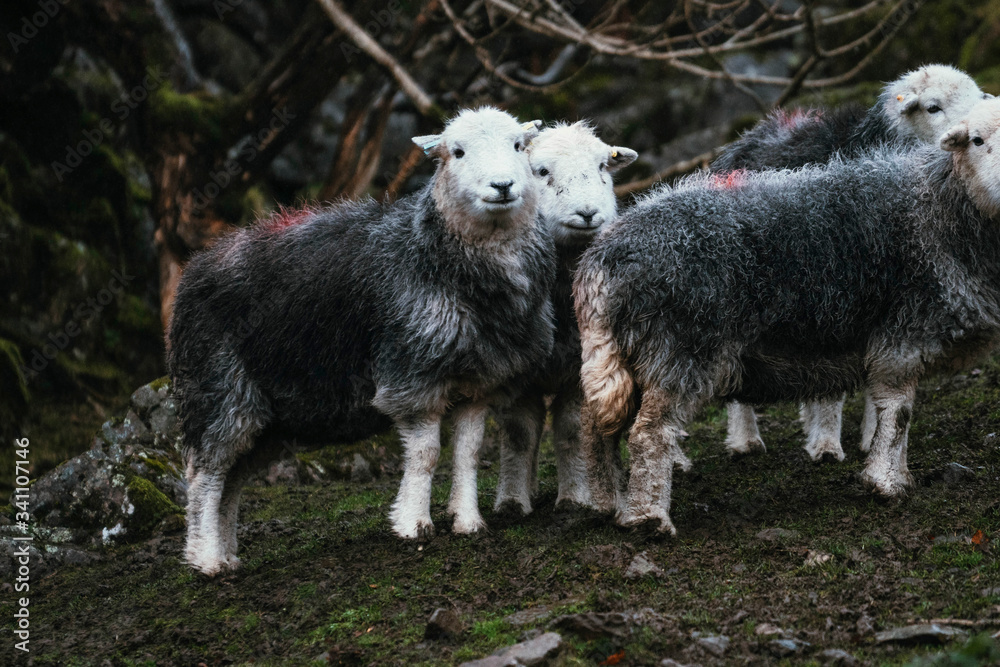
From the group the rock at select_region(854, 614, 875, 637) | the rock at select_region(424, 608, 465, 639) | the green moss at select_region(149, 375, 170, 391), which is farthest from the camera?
the green moss at select_region(149, 375, 170, 391)

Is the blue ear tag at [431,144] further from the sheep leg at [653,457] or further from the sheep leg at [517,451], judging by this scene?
the sheep leg at [653,457]

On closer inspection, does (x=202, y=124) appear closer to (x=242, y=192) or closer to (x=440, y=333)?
(x=242, y=192)

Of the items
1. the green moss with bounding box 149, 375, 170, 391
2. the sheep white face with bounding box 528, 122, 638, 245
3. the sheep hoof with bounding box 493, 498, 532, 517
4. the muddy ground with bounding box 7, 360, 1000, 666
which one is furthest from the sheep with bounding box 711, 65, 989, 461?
the green moss with bounding box 149, 375, 170, 391

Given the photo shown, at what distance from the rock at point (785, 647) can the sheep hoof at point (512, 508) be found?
311cm

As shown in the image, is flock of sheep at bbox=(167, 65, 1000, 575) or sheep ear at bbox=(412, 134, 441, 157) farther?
sheep ear at bbox=(412, 134, 441, 157)

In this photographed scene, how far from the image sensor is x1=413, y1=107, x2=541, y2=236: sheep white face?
719 cm

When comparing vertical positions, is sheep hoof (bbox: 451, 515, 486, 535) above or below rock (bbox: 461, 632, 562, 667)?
above

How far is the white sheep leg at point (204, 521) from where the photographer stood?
7555 mm

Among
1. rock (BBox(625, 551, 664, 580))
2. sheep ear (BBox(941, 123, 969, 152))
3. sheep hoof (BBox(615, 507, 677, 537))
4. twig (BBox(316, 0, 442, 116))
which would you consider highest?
twig (BBox(316, 0, 442, 116))

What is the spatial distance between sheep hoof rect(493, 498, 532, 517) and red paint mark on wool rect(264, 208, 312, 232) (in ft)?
8.60

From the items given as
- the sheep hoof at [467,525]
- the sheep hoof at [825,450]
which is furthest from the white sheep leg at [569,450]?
the sheep hoof at [825,450]

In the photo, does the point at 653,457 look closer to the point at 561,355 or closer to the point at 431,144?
the point at 561,355

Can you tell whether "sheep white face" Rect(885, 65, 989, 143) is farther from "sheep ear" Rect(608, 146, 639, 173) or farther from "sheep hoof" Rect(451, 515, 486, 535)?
"sheep hoof" Rect(451, 515, 486, 535)

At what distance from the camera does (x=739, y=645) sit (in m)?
5.00
